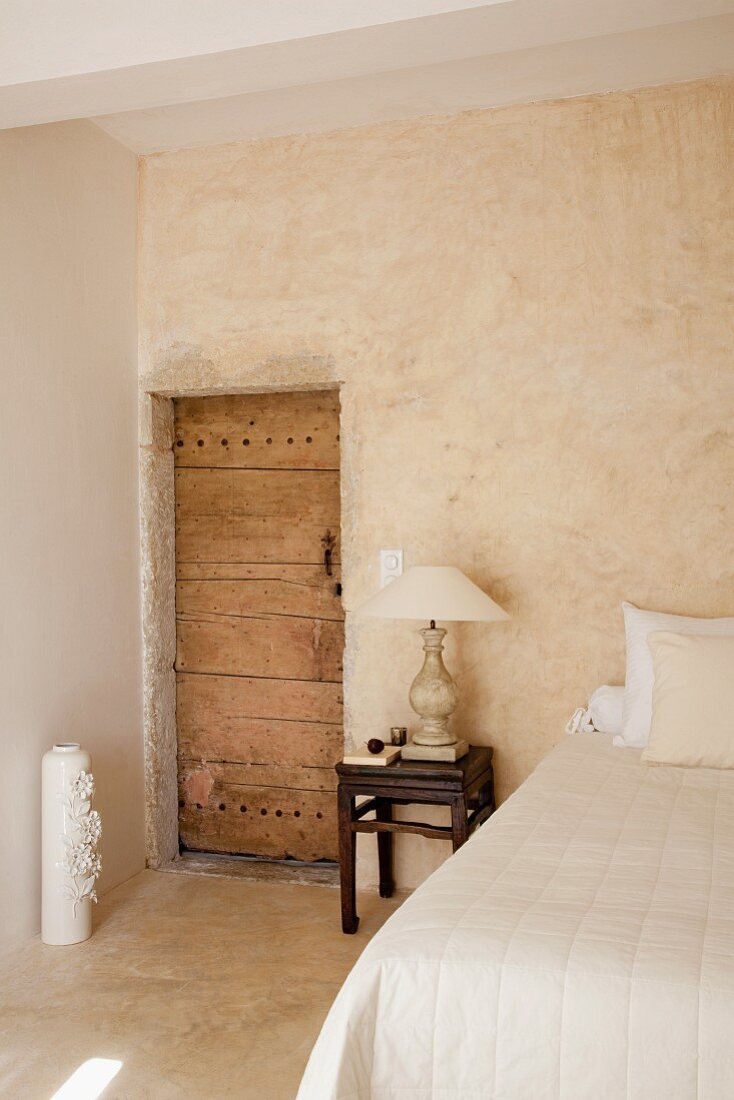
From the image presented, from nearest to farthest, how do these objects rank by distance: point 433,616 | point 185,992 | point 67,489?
point 185,992
point 433,616
point 67,489

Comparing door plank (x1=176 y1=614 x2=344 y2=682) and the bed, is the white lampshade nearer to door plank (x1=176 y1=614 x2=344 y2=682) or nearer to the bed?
door plank (x1=176 y1=614 x2=344 y2=682)

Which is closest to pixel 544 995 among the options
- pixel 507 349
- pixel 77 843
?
pixel 77 843

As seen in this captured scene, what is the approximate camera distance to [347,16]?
212 centimetres

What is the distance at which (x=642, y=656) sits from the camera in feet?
10.3

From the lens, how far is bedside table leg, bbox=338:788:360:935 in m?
3.24

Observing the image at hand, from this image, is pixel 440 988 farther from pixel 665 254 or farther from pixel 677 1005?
pixel 665 254

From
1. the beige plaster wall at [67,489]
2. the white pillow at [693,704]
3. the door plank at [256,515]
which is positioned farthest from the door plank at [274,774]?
the white pillow at [693,704]

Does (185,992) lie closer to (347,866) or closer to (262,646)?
(347,866)

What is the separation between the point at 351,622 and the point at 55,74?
2.05 metres

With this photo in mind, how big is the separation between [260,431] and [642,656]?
68.1 inches

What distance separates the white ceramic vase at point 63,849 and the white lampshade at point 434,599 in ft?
3.50

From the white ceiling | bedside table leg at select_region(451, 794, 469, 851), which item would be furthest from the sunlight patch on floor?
the white ceiling

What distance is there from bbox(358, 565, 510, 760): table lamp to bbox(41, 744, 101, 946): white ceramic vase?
3.45ft

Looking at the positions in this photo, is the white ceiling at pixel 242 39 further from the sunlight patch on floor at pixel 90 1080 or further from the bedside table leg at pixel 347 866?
the sunlight patch on floor at pixel 90 1080
